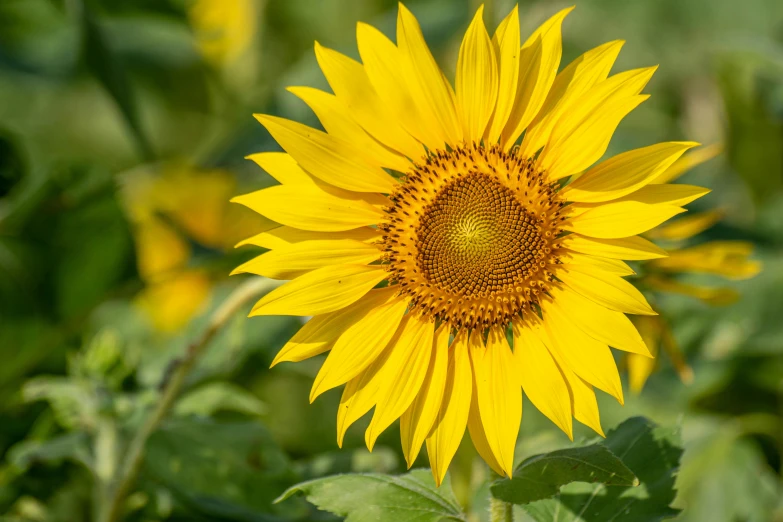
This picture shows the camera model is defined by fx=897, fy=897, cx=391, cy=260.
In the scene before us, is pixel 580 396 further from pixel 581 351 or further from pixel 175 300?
pixel 175 300

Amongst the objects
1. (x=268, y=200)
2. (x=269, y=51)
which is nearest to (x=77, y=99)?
(x=269, y=51)

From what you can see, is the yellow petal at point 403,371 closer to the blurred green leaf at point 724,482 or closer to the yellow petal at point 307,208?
the yellow petal at point 307,208

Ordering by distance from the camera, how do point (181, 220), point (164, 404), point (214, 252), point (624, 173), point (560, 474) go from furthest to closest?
point (181, 220), point (214, 252), point (164, 404), point (624, 173), point (560, 474)

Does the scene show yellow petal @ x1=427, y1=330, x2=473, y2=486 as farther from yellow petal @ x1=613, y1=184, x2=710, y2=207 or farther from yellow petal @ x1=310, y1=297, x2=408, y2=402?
yellow petal @ x1=613, y1=184, x2=710, y2=207

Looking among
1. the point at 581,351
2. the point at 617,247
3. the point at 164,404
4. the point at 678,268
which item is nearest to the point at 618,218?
the point at 617,247

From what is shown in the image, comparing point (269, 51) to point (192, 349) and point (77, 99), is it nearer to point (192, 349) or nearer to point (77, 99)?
point (77, 99)

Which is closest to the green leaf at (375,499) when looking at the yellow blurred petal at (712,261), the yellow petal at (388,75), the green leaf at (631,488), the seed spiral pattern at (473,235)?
the green leaf at (631,488)
